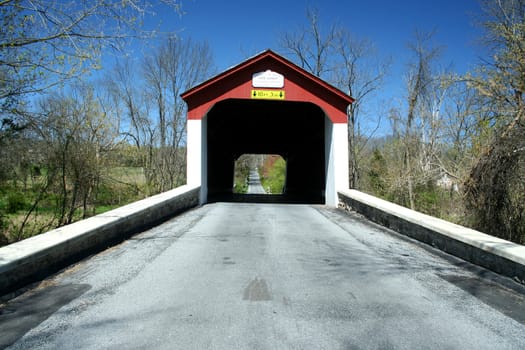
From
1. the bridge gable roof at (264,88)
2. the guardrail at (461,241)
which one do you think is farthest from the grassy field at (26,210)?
the guardrail at (461,241)

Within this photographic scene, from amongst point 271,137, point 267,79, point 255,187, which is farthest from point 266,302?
point 255,187

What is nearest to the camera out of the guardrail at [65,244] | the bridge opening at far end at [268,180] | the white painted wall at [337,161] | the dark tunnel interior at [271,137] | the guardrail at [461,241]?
the guardrail at [65,244]

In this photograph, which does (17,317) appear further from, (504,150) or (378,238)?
(504,150)

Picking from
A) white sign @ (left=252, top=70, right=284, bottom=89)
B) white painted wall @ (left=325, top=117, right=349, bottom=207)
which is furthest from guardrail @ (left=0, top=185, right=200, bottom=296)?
white painted wall @ (left=325, top=117, right=349, bottom=207)

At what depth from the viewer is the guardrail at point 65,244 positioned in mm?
3471

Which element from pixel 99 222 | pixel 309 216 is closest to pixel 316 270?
pixel 99 222

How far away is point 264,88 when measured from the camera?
1177 centimetres

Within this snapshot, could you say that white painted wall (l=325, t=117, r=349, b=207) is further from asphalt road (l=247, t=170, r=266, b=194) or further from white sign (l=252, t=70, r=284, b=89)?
asphalt road (l=247, t=170, r=266, b=194)

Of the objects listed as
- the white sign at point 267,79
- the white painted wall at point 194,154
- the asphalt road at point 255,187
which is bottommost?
the asphalt road at point 255,187

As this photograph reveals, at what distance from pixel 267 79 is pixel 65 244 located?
8661mm

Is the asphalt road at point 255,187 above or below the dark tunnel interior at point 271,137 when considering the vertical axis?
below

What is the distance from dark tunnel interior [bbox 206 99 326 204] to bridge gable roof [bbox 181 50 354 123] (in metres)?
2.27

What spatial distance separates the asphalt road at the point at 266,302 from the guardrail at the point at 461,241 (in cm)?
17

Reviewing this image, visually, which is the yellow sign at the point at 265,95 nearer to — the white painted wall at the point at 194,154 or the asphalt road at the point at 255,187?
the white painted wall at the point at 194,154
